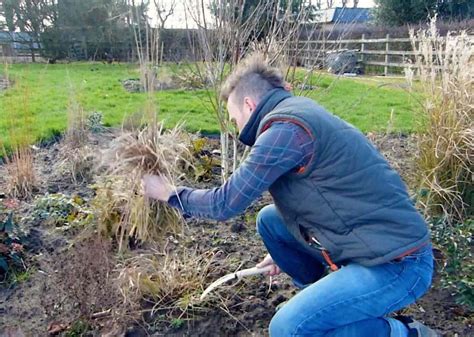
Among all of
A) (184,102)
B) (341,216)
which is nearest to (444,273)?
(341,216)

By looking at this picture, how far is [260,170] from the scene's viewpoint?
2018mm

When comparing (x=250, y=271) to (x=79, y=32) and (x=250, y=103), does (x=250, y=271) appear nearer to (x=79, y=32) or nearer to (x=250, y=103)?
(x=250, y=103)

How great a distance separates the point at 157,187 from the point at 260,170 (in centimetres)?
60

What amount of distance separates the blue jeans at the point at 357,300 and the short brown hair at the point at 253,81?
2.63ft

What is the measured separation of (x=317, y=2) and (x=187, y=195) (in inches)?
100.0

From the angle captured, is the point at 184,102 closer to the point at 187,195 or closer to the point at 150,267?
the point at 150,267

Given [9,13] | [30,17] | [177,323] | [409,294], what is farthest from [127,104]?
[9,13]

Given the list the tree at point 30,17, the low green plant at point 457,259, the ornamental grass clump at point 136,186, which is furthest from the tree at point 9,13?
the low green plant at point 457,259

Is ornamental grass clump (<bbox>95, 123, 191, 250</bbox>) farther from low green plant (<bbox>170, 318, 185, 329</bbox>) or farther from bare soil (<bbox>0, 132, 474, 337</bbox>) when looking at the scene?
low green plant (<bbox>170, 318, 185, 329</bbox>)

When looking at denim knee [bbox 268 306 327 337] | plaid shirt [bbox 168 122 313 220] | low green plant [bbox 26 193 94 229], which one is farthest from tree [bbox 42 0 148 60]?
denim knee [bbox 268 306 327 337]

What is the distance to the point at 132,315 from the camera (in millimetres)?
2602

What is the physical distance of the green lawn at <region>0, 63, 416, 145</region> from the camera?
5.36m

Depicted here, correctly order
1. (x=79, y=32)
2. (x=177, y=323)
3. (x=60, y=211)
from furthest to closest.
→ (x=79, y=32) < (x=60, y=211) < (x=177, y=323)

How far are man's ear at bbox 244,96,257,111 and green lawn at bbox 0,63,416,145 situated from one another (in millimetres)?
2485
